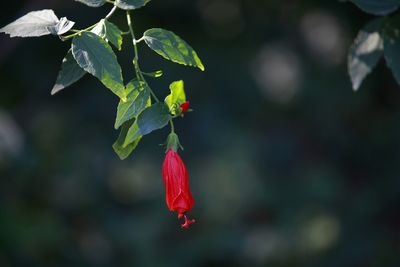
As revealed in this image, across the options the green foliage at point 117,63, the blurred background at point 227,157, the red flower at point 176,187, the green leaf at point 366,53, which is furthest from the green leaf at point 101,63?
the blurred background at point 227,157

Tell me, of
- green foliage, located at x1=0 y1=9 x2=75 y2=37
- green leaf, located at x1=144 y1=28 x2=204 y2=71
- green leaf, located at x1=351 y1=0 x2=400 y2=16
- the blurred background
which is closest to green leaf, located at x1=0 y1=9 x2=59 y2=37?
green foliage, located at x1=0 y1=9 x2=75 y2=37

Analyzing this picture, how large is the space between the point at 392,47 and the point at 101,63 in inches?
21.9

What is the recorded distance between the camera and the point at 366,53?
149 centimetres

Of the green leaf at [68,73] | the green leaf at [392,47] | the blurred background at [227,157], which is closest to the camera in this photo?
the green leaf at [68,73]

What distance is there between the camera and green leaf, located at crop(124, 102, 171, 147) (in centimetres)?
121

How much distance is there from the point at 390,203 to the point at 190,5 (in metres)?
1.33

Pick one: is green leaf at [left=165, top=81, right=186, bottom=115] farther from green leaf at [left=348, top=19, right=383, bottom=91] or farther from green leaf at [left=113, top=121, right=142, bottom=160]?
green leaf at [left=348, top=19, right=383, bottom=91]

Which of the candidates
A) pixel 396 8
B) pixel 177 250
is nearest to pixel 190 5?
pixel 177 250

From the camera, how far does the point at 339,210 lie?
388cm

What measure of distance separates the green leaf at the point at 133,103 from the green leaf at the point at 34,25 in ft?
0.49

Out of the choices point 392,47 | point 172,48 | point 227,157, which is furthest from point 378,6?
point 227,157

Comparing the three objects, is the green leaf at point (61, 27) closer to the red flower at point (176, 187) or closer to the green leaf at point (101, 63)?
the green leaf at point (101, 63)

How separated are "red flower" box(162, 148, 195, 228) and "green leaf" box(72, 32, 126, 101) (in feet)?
0.58

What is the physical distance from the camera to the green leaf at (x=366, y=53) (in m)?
1.48
